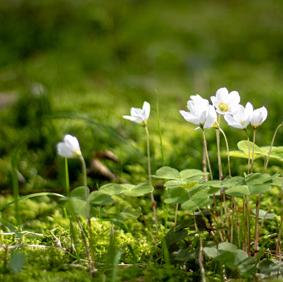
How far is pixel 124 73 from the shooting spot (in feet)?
17.3

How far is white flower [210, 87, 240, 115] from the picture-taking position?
1124 millimetres

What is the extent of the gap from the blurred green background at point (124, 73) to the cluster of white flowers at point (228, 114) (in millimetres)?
325

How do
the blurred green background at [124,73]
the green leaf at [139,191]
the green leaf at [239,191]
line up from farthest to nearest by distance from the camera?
1. the blurred green background at [124,73]
2. the green leaf at [139,191]
3. the green leaf at [239,191]

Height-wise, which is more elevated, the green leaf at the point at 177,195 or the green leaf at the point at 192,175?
the green leaf at the point at 192,175

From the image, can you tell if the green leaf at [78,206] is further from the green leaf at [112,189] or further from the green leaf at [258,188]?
the green leaf at [258,188]

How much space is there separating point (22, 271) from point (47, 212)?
85 centimetres

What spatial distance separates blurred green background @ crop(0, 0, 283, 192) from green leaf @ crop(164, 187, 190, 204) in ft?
1.06

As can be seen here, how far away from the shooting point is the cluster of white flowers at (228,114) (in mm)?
1053

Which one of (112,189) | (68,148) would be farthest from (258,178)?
(68,148)

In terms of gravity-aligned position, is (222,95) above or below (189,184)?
above

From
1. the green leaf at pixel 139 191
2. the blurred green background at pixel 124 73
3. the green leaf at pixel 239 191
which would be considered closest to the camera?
the green leaf at pixel 239 191

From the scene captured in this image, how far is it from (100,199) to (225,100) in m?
0.50

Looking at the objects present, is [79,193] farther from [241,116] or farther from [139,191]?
[241,116]

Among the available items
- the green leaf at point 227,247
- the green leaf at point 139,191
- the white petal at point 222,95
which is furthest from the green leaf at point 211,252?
the white petal at point 222,95
